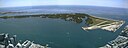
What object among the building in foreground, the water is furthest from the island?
the building in foreground

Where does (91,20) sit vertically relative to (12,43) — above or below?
above

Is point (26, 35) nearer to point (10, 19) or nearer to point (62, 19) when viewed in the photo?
point (10, 19)

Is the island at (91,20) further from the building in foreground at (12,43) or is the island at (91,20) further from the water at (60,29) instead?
the building in foreground at (12,43)

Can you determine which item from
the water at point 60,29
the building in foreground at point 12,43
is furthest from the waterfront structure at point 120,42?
the building in foreground at point 12,43

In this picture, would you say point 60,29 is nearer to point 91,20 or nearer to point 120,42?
point 91,20

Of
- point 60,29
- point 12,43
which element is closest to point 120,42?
point 60,29

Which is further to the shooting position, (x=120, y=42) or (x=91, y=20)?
(x=91, y=20)

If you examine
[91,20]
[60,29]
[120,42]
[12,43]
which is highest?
[91,20]

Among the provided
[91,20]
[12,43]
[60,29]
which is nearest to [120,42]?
[91,20]

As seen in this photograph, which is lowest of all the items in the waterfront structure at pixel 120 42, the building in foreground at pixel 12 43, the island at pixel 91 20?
the building in foreground at pixel 12 43
